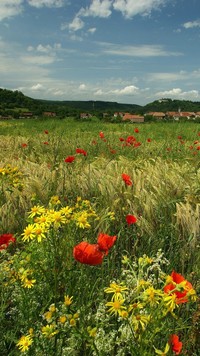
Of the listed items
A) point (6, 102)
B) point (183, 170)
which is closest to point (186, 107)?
point (6, 102)

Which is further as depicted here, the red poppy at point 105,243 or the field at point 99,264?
the red poppy at point 105,243

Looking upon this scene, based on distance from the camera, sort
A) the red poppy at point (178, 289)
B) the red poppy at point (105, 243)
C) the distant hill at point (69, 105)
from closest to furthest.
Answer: the red poppy at point (178, 289) < the red poppy at point (105, 243) < the distant hill at point (69, 105)

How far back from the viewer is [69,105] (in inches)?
5704

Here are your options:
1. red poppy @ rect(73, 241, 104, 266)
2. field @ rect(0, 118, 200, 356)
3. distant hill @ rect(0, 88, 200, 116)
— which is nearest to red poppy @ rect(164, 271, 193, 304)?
field @ rect(0, 118, 200, 356)

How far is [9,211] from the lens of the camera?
347cm

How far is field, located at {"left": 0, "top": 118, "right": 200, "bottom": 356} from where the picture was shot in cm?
157

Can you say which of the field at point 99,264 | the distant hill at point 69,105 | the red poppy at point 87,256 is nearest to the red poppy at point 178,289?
the field at point 99,264

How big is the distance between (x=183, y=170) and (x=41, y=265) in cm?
290

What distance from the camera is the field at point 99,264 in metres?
1.57

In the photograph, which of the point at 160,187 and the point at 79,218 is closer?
the point at 79,218

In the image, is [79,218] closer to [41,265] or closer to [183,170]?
[41,265]

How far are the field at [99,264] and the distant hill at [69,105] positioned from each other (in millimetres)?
31377

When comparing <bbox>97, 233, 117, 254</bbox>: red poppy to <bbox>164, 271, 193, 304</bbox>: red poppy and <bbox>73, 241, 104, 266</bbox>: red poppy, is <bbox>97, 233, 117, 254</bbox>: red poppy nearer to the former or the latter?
<bbox>73, 241, 104, 266</bbox>: red poppy

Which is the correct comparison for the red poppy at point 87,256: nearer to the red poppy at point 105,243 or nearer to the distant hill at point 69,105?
the red poppy at point 105,243
